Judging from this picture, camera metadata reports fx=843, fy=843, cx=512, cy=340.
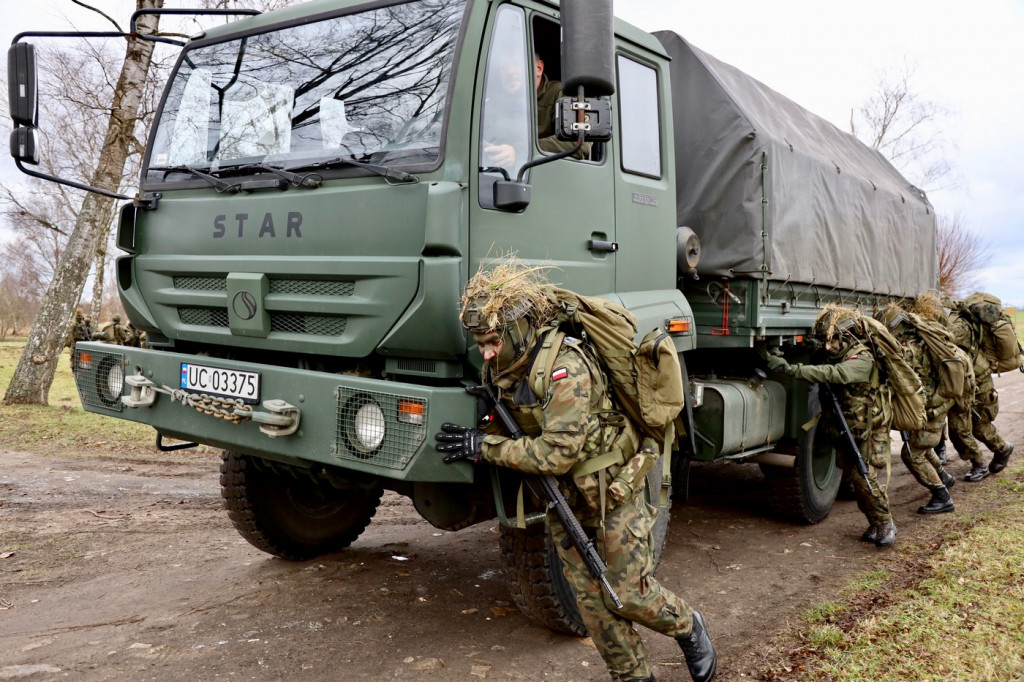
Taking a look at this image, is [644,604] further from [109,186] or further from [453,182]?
[109,186]

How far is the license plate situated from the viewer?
11.6ft

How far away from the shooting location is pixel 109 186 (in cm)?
987

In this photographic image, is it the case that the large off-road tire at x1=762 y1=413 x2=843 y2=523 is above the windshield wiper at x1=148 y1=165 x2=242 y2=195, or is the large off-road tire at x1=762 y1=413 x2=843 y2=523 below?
below

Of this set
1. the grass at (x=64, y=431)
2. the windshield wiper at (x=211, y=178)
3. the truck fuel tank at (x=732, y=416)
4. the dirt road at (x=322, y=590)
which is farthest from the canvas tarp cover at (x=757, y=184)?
the grass at (x=64, y=431)

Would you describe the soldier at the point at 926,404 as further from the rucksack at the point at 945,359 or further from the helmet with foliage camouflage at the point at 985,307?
the helmet with foliage camouflage at the point at 985,307

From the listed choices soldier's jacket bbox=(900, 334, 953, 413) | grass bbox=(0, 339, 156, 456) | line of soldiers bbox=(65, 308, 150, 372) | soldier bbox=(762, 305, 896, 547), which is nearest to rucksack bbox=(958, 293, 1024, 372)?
soldier's jacket bbox=(900, 334, 953, 413)

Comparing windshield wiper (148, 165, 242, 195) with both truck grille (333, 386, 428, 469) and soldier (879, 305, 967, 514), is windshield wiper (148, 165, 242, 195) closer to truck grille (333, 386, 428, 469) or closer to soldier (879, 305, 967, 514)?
truck grille (333, 386, 428, 469)

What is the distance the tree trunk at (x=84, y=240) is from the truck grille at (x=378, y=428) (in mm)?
7967

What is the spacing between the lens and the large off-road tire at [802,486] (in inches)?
239

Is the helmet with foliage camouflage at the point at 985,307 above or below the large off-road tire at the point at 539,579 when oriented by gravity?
above

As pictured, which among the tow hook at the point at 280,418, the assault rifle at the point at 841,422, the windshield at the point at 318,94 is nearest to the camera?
the tow hook at the point at 280,418

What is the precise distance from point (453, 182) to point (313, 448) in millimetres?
1179

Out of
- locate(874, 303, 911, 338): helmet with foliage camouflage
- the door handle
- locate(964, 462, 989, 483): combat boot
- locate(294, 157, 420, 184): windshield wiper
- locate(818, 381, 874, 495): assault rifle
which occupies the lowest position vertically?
locate(964, 462, 989, 483): combat boot

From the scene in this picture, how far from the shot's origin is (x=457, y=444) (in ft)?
10.1
